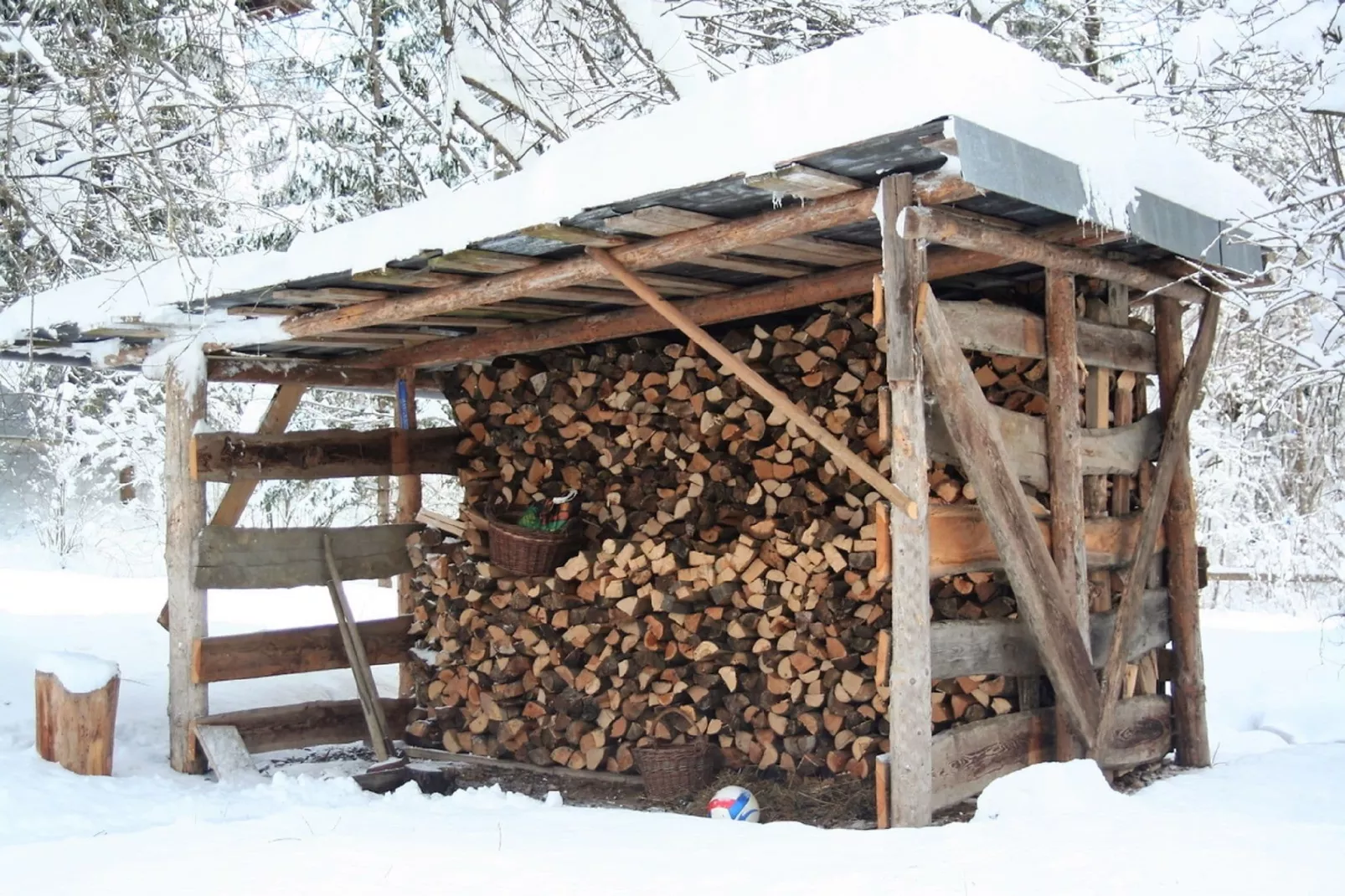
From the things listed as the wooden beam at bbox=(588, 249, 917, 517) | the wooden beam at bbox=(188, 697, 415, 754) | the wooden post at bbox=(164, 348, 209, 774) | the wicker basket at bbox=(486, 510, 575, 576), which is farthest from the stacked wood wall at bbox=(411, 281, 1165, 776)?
the wooden post at bbox=(164, 348, 209, 774)

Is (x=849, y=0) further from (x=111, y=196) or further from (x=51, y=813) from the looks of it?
(x=51, y=813)

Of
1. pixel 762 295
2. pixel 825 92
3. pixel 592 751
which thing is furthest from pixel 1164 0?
pixel 592 751

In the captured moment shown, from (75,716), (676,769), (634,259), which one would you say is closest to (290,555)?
(75,716)

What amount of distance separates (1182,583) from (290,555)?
192 inches

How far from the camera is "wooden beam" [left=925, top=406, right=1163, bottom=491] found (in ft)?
15.8

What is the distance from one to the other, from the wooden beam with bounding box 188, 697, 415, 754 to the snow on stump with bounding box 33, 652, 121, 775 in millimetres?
624

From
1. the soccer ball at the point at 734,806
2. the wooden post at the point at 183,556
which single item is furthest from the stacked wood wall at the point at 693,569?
the wooden post at the point at 183,556

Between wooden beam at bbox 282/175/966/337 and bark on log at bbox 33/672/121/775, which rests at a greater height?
wooden beam at bbox 282/175/966/337

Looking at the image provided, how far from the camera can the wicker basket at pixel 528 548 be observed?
6777 millimetres

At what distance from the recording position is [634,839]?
429 centimetres

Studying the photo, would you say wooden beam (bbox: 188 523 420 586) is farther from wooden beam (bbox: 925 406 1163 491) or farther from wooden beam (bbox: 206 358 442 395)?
wooden beam (bbox: 925 406 1163 491)

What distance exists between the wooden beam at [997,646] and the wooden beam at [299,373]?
165 inches

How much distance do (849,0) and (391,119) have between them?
17.3 feet

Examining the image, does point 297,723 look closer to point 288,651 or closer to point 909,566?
point 288,651
